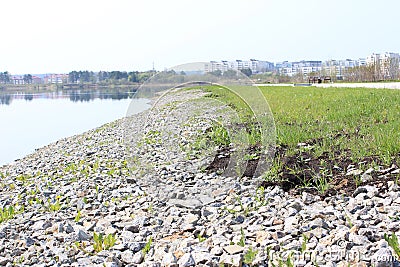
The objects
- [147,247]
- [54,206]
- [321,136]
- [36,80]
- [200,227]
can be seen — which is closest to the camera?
[147,247]

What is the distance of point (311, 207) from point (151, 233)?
1.49 meters

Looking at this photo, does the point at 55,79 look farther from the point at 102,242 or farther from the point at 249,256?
the point at 249,256

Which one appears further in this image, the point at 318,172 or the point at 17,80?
the point at 17,80

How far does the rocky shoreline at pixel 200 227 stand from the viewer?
321 cm

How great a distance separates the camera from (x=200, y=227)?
4.00 metres

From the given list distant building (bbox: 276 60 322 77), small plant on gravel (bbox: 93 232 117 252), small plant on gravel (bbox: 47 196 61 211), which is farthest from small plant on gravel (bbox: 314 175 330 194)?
distant building (bbox: 276 60 322 77)

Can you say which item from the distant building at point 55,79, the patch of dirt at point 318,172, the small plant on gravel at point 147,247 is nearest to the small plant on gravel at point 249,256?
the small plant on gravel at point 147,247

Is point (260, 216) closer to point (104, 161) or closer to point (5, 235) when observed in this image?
point (5, 235)

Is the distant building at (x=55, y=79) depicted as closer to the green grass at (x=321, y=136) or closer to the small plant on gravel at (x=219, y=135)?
the green grass at (x=321, y=136)

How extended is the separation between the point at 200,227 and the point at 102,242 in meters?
0.91

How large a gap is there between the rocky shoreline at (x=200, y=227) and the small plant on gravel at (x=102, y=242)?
11 millimetres

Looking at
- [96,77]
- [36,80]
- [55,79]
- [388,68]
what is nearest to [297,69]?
[388,68]

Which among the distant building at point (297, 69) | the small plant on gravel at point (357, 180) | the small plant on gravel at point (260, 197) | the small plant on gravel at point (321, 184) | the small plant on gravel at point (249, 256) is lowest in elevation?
the small plant on gravel at point (249, 256)

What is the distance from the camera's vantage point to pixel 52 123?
27953 mm
